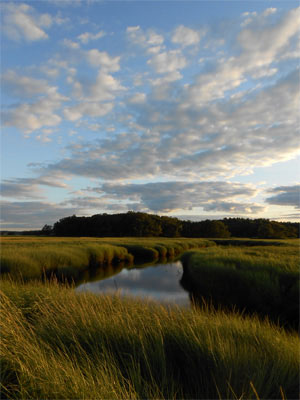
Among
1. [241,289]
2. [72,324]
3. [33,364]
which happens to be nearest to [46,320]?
[72,324]

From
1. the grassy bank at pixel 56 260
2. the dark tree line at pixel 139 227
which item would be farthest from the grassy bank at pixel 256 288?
the dark tree line at pixel 139 227

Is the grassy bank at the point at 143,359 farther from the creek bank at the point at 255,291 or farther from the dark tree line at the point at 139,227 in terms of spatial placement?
the dark tree line at the point at 139,227

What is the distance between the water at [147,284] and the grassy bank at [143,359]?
7.49 metres

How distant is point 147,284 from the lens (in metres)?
17.3

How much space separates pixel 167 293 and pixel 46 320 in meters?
10.2

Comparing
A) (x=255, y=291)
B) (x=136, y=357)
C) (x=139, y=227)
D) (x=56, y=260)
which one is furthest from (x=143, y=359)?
(x=139, y=227)

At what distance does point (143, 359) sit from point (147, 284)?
13.3m

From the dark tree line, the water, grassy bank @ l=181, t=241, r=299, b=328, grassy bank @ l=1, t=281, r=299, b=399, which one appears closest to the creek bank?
grassy bank @ l=181, t=241, r=299, b=328

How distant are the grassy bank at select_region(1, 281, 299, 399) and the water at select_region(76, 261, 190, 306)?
24.6 ft

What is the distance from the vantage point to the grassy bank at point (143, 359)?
316 cm

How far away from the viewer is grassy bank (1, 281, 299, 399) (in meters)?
3.16

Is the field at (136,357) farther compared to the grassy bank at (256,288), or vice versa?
the grassy bank at (256,288)

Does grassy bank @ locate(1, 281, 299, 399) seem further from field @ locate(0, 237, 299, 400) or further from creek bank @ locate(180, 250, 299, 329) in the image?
creek bank @ locate(180, 250, 299, 329)

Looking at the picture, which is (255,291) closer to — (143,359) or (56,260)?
(143,359)
